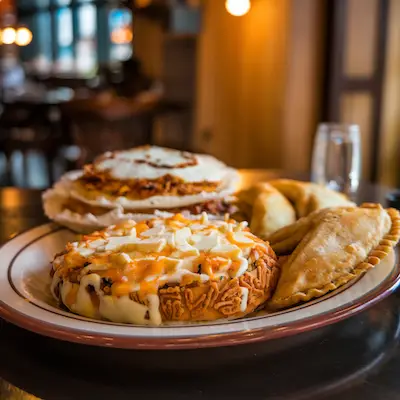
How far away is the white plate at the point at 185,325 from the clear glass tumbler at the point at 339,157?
606 mm

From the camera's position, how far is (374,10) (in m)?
3.75

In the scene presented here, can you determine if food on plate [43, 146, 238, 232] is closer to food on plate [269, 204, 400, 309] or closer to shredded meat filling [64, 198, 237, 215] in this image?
shredded meat filling [64, 198, 237, 215]

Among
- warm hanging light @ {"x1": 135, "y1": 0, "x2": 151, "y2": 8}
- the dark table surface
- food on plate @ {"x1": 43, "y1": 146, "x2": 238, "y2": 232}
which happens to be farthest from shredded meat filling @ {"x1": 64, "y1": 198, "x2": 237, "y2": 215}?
warm hanging light @ {"x1": 135, "y1": 0, "x2": 151, "y2": 8}

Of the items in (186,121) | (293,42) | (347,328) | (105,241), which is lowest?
(186,121)

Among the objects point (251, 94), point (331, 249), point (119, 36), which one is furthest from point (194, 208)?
point (119, 36)

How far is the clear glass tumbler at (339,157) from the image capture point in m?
1.40

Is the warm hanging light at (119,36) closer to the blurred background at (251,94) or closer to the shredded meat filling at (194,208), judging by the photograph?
the blurred background at (251,94)

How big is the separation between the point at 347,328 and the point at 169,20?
441 cm

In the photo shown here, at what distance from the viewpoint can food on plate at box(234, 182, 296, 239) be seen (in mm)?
974

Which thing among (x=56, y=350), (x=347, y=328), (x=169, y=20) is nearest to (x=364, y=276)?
(x=347, y=328)

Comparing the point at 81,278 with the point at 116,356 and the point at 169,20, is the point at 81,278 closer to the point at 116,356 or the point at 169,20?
the point at 116,356

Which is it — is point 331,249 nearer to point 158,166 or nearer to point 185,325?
point 185,325

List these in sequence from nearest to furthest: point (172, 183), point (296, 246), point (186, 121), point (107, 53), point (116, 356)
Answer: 1. point (116, 356)
2. point (296, 246)
3. point (172, 183)
4. point (186, 121)
5. point (107, 53)

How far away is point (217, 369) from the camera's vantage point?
633 millimetres
